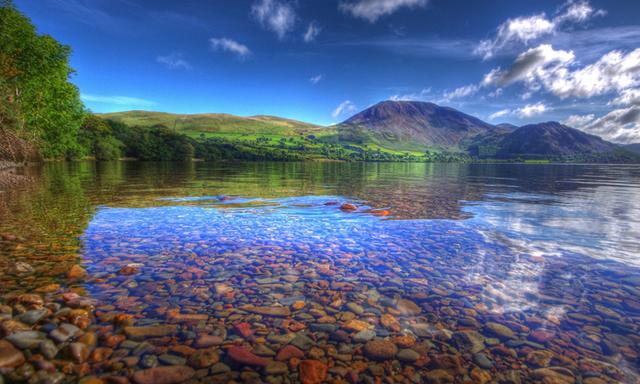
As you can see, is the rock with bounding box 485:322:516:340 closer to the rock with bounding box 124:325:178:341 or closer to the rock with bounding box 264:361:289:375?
the rock with bounding box 264:361:289:375

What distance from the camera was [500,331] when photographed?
6.66 metres

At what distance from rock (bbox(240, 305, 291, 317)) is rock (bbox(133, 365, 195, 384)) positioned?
83.0 inches

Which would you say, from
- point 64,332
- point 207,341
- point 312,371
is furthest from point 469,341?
point 64,332

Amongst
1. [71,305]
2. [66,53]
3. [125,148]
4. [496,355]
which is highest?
[66,53]

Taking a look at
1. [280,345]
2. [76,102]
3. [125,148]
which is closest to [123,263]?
[280,345]

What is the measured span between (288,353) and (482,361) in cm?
341

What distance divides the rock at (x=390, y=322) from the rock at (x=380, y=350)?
54 centimetres

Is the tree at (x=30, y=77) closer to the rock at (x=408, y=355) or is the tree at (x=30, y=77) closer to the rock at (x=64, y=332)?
the rock at (x=64, y=332)

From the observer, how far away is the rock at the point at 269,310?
7130mm

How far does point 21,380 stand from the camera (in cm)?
468

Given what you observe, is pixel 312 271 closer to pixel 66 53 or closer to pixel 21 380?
pixel 21 380

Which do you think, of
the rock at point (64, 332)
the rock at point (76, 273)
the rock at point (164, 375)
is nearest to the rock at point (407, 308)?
the rock at point (164, 375)

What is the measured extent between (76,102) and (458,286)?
94.3 meters

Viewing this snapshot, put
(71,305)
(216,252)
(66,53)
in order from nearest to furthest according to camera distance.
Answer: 1. (71,305)
2. (216,252)
3. (66,53)
